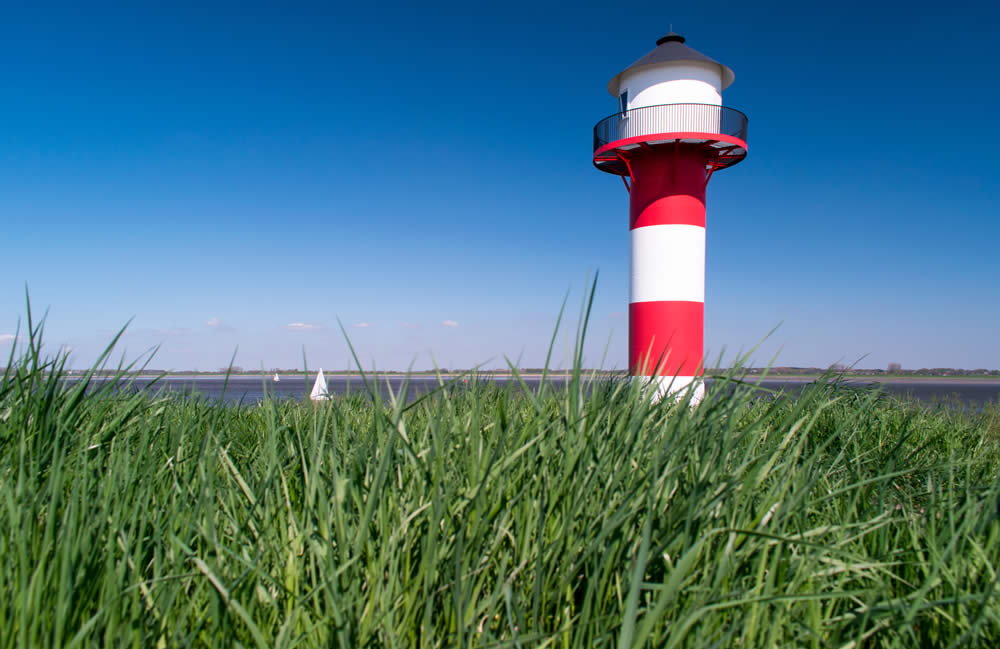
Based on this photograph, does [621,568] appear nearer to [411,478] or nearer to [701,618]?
[701,618]

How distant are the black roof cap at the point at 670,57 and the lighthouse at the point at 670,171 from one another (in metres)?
0.02

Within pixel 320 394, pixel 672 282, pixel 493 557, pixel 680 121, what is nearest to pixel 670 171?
pixel 680 121

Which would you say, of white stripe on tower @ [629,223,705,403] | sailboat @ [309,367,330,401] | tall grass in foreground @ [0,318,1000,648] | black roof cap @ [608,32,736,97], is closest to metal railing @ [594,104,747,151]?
black roof cap @ [608,32,736,97]

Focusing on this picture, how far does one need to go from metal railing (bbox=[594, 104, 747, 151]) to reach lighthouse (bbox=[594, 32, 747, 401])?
18mm

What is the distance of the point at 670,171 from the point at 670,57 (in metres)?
2.30

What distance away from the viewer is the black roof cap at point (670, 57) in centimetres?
1112

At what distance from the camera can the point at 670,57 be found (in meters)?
11.1

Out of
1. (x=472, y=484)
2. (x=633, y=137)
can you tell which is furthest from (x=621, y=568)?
(x=633, y=137)

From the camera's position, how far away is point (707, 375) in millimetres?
2449

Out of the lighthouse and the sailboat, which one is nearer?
the sailboat

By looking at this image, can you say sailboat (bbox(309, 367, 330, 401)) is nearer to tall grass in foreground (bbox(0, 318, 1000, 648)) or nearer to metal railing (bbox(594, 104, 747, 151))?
tall grass in foreground (bbox(0, 318, 1000, 648))

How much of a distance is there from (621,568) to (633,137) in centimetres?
1028

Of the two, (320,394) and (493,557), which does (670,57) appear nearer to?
(320,394)

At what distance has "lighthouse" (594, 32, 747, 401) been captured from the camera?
10297 mm
